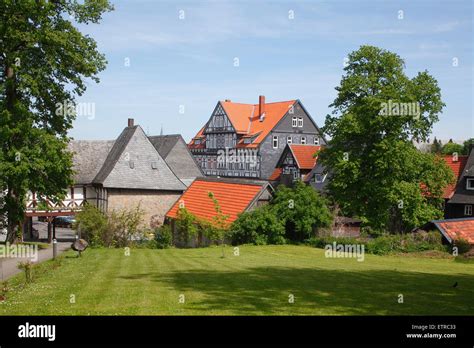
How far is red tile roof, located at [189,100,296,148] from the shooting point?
269 feet

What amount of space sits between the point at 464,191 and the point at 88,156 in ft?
115

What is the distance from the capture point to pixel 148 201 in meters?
48.3

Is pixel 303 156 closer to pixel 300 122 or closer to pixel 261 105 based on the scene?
pixel 300 122

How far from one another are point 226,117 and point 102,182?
43671 mm

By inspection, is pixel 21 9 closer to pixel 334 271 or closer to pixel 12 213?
pixel 12 213

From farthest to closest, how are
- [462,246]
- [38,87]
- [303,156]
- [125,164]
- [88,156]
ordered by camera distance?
[303,156]
[88,156]
[125,164]
[462,246]
[38,87]

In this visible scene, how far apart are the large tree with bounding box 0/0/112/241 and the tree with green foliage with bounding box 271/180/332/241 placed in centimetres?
1412

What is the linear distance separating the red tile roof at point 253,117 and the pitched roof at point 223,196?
36.9 m

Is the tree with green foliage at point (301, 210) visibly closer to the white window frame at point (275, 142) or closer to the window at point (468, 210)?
the window at point (468, 210)

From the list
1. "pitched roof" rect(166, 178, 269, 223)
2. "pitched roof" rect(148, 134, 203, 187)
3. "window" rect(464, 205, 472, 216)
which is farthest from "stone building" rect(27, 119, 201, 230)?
"window" rect(464, 205, 472, 216)

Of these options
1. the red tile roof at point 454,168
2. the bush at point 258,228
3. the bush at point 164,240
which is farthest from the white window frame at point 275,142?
the bush at point 164,240

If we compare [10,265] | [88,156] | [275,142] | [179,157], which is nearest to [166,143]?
[179,157]

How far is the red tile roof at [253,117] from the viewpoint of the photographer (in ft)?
269
